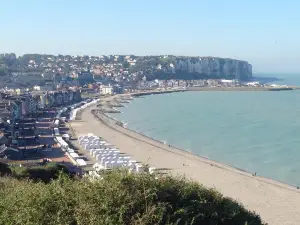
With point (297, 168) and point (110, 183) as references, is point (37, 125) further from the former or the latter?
point (110, 183)

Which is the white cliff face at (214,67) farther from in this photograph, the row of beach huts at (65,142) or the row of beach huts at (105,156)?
the row of beach huts at (105,156)

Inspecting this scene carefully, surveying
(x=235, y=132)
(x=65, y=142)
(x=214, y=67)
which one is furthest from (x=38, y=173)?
(x=214, y=67)

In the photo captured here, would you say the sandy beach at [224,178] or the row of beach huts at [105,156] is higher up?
the row of beach huts at [105,156]

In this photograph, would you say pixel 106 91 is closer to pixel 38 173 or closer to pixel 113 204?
pixel 38 173

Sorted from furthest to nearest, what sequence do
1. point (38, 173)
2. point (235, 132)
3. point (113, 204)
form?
point (235, 132) → point (38, 173) → point (113, 204)

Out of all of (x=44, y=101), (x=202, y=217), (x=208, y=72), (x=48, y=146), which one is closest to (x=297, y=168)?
(x=48, y=146)

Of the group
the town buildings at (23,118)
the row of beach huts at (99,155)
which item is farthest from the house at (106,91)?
the row of beach huts at (99,155)
